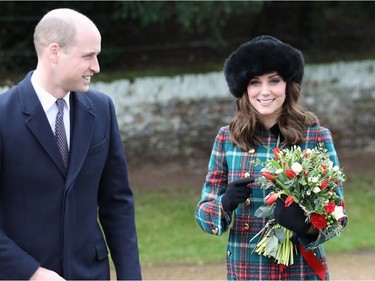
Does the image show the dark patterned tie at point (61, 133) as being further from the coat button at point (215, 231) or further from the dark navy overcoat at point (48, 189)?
the coat button at point (215, 231)

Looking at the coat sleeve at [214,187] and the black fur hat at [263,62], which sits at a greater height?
the black fur hat at [263,62]

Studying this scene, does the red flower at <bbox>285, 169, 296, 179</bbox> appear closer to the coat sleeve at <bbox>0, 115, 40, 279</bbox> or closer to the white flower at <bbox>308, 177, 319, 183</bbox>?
the white flower at <bbox>308, 177, 319, 183</bbox>

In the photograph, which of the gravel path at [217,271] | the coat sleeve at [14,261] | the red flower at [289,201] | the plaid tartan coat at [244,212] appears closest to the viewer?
the coat sleeve at [14,261]

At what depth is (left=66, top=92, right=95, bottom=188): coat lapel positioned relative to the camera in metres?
3.55

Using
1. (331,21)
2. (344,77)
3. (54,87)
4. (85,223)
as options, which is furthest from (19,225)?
(331,21)

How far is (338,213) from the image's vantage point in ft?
12.3

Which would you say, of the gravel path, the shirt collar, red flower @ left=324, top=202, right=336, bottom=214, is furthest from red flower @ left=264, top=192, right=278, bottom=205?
the gravel path

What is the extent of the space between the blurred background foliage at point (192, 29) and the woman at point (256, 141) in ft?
22.4

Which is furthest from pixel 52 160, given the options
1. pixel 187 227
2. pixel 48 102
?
pixel 187 227

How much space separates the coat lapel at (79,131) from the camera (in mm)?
3553

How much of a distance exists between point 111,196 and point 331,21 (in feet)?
34.6

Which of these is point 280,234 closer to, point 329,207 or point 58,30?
point 329,207

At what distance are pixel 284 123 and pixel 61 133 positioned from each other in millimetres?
1076

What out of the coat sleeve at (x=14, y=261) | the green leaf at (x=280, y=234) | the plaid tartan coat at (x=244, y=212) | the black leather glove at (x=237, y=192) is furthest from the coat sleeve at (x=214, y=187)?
the coat sleeve at (x=14, y=261)
